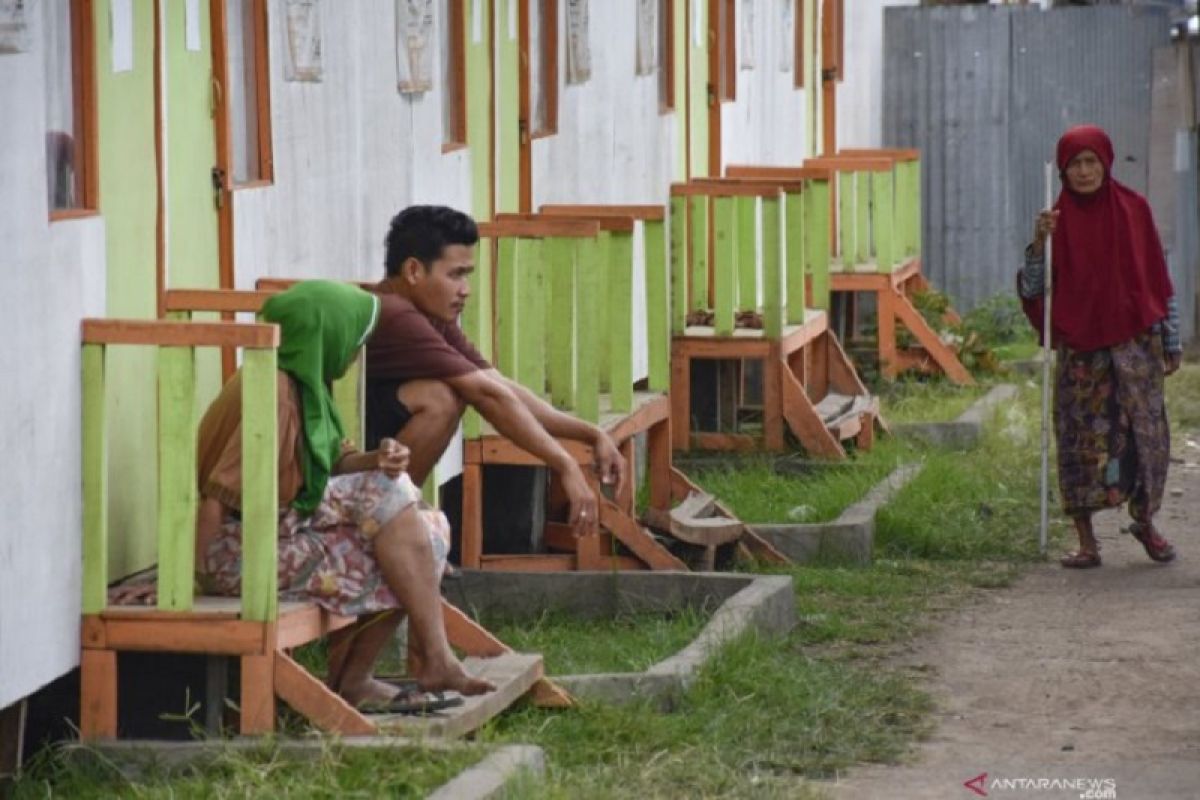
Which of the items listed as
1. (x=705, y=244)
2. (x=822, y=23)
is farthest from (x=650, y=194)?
(x=822, y=23)

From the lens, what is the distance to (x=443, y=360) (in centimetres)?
697

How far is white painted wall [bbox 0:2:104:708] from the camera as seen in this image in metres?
5.66

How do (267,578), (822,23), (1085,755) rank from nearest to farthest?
(267,578) → (1085,755) → (822,23)

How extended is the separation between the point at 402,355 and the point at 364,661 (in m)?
0.92

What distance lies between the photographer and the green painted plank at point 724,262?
11.5 m

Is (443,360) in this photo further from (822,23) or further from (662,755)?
(822,23)

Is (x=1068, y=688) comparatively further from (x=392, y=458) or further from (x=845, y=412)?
(x=845, y=412)

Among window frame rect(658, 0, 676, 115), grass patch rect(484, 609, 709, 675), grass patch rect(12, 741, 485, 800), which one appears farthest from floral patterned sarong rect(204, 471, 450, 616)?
window frame rect(658, 0, 676, 115)

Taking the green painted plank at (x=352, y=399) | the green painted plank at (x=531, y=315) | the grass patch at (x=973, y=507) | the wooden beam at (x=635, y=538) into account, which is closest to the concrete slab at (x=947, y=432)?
the grass patch at (x=973, y=507)

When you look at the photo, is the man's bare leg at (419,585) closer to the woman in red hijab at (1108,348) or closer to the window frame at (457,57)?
the window frame at (457,57)

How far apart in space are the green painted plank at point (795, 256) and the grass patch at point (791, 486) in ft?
2.38

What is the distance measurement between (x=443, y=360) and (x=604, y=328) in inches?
117

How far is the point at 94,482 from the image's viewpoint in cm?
611

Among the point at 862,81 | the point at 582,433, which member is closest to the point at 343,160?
the point at 582,433
